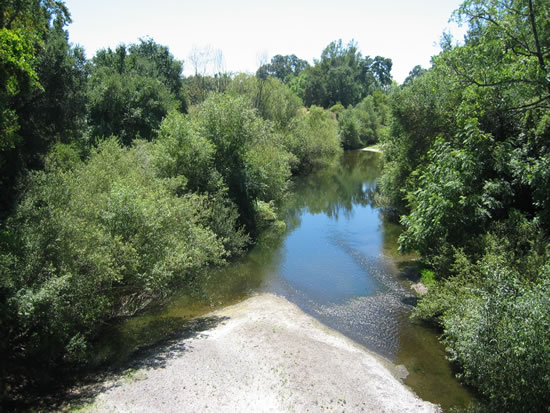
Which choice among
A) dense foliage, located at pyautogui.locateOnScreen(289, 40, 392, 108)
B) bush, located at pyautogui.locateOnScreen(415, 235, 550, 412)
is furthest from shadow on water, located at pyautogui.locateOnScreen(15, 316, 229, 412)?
dense foliage, located at pyautogui.locateOnScreen(289, 40, 392, 108)

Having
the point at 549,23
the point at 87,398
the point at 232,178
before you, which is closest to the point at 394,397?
the point at 87,398

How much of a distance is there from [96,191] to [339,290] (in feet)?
47.1

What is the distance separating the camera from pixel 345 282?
25.0 meters

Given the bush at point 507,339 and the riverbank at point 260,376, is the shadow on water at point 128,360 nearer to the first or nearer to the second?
the riverbank at point 260,376

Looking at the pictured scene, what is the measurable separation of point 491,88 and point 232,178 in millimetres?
18388

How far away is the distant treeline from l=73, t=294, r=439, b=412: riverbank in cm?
281

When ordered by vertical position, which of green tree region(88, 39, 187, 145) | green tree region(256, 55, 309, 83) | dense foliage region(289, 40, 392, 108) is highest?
green tree region(256, 55, 309, 83)

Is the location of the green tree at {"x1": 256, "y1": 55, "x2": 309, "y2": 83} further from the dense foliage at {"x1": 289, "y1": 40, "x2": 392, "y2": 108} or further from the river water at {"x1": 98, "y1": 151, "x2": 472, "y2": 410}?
the river water at {"x1": 98, "y1": 151, "x2": 472, "y2": 410}

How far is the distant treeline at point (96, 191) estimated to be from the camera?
13.8 m

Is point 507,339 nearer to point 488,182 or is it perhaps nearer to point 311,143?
point 488,182

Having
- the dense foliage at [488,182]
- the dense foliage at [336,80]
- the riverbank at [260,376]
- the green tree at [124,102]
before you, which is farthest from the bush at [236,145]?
the dense foliage at [336,80]

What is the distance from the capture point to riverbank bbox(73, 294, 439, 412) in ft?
43.6

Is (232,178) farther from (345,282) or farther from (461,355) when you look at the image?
(461,355)

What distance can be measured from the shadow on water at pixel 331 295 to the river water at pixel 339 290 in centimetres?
5
